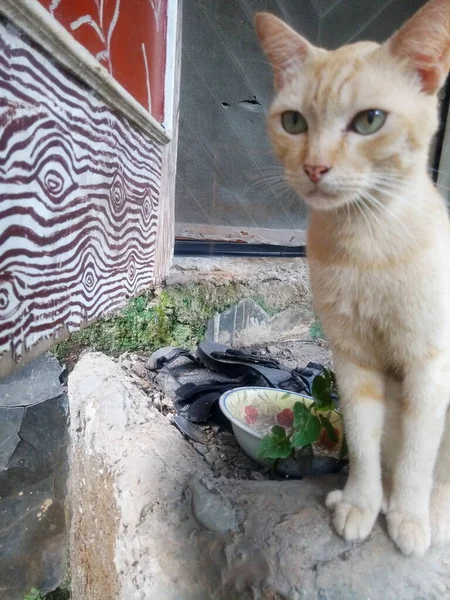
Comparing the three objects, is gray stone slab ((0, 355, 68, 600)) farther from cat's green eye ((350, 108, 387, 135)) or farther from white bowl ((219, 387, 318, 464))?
cat's green eye ((350, 108, 387, 135))

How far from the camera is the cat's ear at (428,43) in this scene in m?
0.56

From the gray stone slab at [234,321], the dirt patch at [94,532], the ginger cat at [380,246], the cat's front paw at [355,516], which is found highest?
the ginger cat at [380,246]

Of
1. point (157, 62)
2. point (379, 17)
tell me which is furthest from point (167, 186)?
point (379, 17)

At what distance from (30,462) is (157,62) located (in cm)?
115

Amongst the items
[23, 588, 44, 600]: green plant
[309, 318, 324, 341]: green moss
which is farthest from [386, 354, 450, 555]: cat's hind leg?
[309, 318, 324, 341]: green moss

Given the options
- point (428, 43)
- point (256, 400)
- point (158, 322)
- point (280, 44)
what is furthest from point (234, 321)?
point (428, 43)

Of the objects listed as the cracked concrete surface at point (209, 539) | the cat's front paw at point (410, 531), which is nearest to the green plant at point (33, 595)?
the cracked concrete surface at point (209, 539)

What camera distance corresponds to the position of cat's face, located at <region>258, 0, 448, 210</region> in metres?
0.58

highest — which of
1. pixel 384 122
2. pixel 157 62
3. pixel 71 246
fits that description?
pixel 157 62

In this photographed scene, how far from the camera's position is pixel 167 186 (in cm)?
153

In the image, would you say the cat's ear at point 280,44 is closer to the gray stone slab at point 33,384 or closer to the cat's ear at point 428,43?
the cat's ear at point 428,43

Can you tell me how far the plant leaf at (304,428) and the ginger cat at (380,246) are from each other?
9cm

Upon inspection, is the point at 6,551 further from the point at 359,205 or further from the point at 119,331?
the point at 359,205

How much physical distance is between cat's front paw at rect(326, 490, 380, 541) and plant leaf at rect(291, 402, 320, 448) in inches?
4.6
